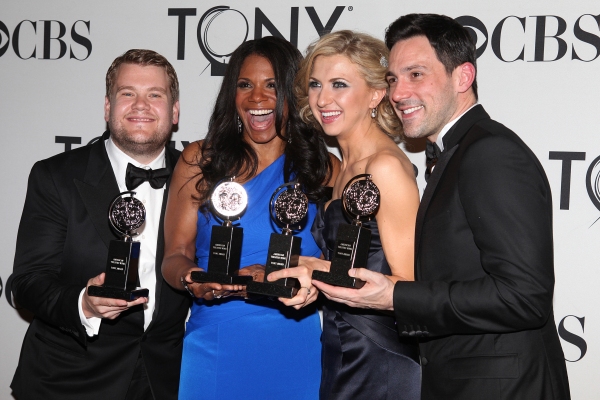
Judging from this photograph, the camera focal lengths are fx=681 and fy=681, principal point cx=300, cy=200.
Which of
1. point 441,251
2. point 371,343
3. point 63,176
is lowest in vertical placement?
point 371,343

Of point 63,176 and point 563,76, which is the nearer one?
point 63,176

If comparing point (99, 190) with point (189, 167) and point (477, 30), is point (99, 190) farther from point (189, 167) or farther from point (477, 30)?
point (477, 30)

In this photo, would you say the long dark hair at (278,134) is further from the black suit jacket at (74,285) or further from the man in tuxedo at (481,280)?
the man in tuxedo at (481,280)

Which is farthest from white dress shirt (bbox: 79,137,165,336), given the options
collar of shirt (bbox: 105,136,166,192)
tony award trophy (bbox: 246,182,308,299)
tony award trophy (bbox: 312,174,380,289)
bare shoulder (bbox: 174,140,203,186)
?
tony award trophy (bbox: 312,174,380,289)

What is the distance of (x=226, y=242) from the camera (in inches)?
102

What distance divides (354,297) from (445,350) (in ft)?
1.12

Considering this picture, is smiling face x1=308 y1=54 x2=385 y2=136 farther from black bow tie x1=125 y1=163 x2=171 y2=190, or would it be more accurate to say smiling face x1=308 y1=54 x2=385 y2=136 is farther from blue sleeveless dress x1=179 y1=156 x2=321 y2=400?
black bow tie x1=125 y1=163 x2=171 y2=190

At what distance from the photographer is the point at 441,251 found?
2.17m

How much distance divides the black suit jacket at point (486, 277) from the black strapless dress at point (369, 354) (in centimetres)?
37

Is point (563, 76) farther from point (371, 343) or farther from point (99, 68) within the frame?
point (99, 68)

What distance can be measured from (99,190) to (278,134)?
2.69 feet

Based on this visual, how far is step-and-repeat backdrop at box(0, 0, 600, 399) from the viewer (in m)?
3.31

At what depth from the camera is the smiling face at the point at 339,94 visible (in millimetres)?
2791

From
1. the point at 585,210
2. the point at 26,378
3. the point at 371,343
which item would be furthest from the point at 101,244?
the point at 585,210
